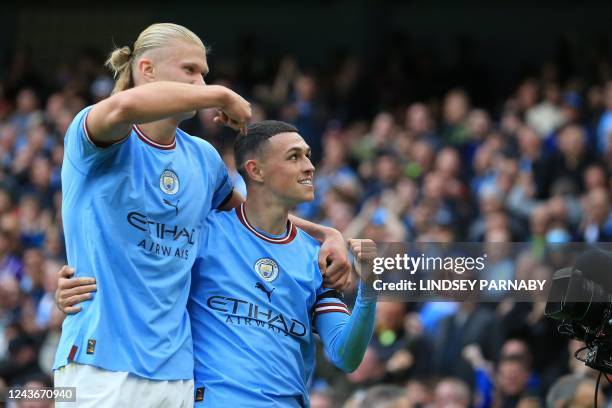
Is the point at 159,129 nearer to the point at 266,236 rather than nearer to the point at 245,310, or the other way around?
the point at 266,236

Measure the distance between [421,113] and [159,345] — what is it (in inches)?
333

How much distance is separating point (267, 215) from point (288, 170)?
22 cm

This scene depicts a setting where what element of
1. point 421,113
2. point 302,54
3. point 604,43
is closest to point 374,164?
point 421,113

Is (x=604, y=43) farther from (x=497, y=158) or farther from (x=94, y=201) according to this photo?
(x=94, y=201)

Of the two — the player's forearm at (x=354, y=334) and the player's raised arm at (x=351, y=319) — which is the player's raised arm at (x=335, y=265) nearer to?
the player's raised arm at (x=351, y=319)

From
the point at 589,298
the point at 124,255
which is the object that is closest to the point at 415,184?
the point at 589,298

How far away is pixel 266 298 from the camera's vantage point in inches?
195

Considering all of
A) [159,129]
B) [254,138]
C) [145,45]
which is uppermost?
[145,45]

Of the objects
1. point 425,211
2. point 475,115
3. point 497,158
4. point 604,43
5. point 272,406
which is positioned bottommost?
point 272,406

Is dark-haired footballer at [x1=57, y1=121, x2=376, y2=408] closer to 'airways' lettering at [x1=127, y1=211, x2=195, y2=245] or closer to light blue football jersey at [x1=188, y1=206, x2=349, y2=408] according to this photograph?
light blue football jersey at [x1=188, y1=206, x2=349, y2=408]

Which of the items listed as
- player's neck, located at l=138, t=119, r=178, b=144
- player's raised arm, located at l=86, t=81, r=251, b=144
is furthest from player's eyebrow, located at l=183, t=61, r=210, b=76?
player's raised arm, located at l=86, t=81, r=251, b=144

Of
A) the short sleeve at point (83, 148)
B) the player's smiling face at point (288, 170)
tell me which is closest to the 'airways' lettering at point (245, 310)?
the player's smiling face at point (288, 170)

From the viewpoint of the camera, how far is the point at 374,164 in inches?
499

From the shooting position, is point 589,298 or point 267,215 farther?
point 267,215
